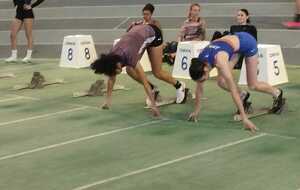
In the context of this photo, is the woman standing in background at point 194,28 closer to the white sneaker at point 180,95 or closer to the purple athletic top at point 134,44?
the white sneaker at point 180,95

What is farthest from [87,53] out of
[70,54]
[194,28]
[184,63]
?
[184,63]

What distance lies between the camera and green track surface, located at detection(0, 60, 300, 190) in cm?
551

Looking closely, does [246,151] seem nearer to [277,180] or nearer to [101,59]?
[277,180]

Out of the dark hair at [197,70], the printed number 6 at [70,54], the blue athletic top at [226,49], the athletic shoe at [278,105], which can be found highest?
the blue athletic top at [226,49]

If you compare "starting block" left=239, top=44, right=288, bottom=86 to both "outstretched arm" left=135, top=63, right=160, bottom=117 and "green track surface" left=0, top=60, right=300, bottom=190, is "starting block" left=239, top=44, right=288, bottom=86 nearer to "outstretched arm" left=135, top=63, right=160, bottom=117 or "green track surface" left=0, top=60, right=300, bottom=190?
"green track surface" left=0, top=60, right=300, bottom=190

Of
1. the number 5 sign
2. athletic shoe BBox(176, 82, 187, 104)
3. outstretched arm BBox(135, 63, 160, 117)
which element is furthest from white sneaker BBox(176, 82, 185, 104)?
the number 5 sign

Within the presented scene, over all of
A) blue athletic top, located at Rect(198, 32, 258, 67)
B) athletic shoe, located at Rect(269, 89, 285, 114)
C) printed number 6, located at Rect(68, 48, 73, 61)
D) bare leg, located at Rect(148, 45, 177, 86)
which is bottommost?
printed number 6, located at Rect(68, 48, 73, 61)

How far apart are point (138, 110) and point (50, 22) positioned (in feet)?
31.4

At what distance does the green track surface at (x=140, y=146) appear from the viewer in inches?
217

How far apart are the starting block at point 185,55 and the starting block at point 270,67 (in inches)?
38.9

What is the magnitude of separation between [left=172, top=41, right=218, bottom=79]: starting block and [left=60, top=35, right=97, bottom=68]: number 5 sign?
2.73 m

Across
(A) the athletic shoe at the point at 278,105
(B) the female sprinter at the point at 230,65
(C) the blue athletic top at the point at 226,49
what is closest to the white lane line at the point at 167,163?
(B) the female sprinter at the point at 230,65

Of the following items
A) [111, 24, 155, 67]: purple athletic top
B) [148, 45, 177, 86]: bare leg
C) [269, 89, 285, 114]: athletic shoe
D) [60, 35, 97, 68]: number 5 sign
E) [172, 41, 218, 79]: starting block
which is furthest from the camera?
[60, 35, 97, 68]: number 5 sign

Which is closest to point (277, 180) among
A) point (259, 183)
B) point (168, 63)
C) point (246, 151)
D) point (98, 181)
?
point (259, 183)
